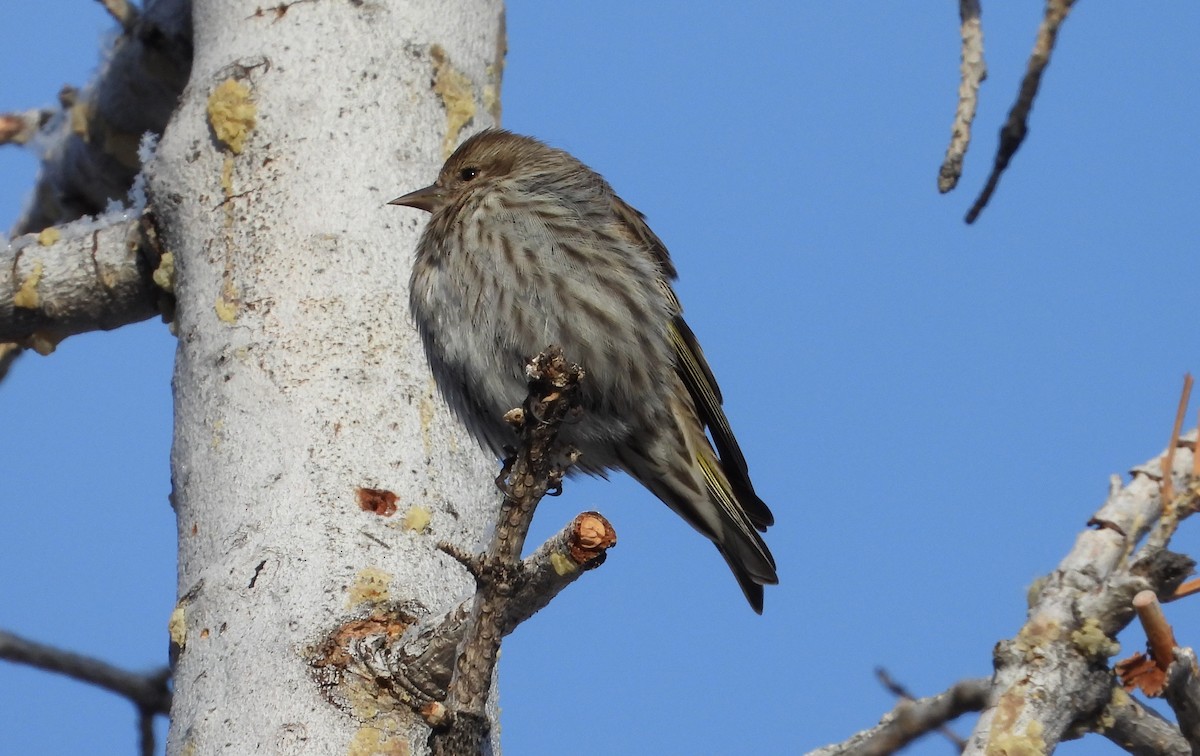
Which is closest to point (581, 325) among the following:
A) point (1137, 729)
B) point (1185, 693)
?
point (1137, 729)

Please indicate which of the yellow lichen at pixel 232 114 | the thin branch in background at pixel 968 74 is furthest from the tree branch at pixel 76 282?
the thin branch in background at pixel 968 74

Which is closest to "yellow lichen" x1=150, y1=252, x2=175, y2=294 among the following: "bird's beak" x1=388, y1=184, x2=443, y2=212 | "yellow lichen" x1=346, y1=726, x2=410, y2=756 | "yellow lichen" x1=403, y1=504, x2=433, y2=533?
"bird's beak" x1=388, y1=184, x2=443, y2=212

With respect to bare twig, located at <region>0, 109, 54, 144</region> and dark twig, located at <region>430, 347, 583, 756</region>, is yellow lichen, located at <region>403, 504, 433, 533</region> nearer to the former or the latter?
dark twig, located at <region>430, 347, 583, 756</region>

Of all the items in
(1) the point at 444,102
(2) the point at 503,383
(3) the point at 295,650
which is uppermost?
(1) the point at 444,102

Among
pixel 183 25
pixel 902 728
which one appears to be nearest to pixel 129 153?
pixel 183 25

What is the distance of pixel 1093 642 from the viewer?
121 inches

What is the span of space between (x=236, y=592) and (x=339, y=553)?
0.25 meters

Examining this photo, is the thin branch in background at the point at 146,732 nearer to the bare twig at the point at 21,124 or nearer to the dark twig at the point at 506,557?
the dark twig at the point at 506,557

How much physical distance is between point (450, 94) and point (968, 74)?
1580 mm

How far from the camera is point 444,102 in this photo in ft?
14.8

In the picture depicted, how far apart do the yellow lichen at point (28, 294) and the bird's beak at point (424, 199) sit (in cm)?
122

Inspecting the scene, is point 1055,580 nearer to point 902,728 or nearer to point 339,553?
point 902,728

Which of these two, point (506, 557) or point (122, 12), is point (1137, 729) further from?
point (122, 12)

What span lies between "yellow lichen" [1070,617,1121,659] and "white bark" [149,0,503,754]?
55.5 inches
